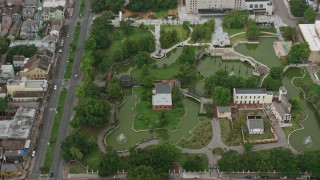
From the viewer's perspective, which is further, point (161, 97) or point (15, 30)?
point (15, 30)

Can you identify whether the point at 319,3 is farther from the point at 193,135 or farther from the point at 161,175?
the point at 161,175

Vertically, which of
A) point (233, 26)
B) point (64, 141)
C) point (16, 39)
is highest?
point (233, 26)

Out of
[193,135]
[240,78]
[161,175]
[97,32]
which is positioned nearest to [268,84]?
[240,78]

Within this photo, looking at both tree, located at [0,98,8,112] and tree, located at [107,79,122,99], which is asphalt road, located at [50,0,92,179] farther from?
tree, located at [0,98,8,112]

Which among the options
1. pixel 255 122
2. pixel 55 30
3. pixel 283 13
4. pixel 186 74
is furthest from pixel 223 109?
pixel 55 30

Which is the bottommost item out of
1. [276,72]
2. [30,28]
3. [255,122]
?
[255,122]

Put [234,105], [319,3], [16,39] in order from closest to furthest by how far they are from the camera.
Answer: [234,105] → [16,39] → [319,3]

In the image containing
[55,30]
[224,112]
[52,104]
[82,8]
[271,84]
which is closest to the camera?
[224,112]

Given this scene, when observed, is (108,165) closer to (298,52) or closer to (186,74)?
(186,74)
